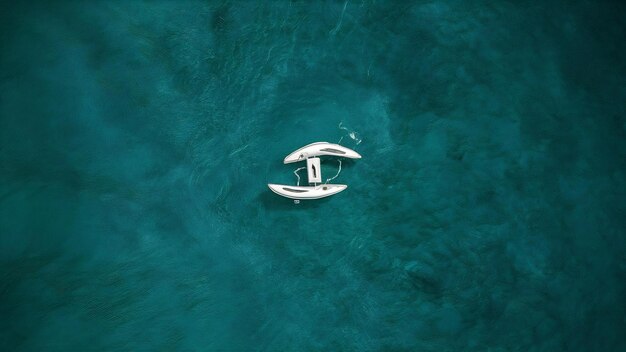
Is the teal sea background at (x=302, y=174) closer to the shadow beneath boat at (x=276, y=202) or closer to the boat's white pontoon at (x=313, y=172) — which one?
the shadow beneath boat at (x=276, y=202)

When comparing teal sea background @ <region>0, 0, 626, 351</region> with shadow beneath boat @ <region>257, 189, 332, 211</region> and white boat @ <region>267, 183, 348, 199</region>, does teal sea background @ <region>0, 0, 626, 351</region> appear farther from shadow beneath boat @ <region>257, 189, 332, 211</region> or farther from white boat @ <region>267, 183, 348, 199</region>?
white boat @ <region>267, 183, 348, 199</region>

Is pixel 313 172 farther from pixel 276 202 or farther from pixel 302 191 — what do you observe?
pixel 276 202

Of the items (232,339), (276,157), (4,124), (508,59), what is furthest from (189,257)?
(508,59)

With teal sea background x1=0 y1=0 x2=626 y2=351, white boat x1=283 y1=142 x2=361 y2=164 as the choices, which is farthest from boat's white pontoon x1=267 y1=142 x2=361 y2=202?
teal sea background x1=0 y1=0 x2=626 y2=351

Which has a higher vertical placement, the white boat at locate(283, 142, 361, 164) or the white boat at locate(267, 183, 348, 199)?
the white boat at locate(283, 142, 361, 164)

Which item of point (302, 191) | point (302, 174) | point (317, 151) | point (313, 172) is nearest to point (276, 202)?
point (302, 191)

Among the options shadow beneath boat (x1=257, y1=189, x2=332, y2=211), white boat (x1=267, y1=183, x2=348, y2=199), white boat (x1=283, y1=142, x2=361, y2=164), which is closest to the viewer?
white boat (x1=267, y1=183, x2=348, y2=199)
